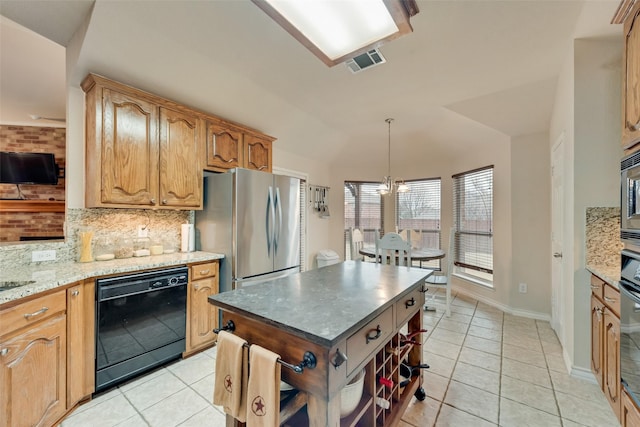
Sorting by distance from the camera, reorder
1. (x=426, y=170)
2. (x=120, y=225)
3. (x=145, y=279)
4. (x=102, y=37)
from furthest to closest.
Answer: (x=426, y=170) < (x=120, y=225) < (x=145, y=279) < (x=102, y=37)

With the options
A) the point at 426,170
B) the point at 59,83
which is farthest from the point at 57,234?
the point at 426,170

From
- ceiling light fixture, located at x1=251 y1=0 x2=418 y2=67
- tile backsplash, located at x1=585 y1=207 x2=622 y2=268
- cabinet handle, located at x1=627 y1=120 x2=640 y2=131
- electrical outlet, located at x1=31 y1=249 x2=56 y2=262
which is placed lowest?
electrical outlet, located at x1=31 y1=249 x2=56 y2=262

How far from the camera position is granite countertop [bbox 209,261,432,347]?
974 millimetres

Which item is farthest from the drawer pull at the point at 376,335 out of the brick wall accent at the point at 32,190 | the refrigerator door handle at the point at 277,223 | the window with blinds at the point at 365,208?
the brick wall accent at the point at 32,190

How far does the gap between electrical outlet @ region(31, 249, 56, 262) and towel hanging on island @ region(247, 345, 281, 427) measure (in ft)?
7.27

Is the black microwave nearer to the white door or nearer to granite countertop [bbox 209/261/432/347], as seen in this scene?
the white door

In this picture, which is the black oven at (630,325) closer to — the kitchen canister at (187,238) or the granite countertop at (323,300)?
the granite countertop at (323,300)

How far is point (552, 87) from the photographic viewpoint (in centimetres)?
271

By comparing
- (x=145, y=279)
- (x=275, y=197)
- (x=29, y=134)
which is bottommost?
(x=145, y=279)

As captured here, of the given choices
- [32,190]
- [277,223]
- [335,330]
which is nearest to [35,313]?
[335,330]

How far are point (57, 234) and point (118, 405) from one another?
3.41 metres

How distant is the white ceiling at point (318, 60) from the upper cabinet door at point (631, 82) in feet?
→ 0.93

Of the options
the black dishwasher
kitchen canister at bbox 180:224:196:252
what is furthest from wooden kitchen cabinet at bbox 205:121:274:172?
the black dishwasher

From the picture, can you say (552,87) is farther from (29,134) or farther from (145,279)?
(29,134)
